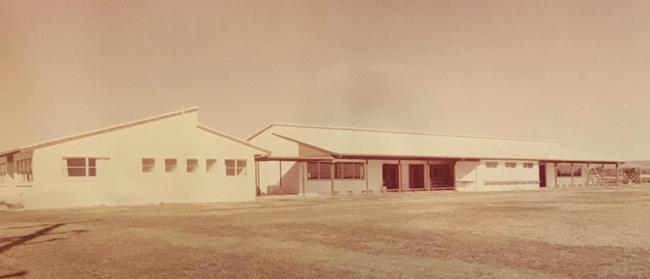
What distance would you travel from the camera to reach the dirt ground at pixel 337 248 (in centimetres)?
745

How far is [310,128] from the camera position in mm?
40000

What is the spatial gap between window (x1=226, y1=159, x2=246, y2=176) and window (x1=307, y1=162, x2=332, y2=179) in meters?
5.20

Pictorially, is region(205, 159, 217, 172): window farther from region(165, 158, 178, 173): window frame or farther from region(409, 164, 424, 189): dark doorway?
region(409, 164, 424, 189): dark doorway

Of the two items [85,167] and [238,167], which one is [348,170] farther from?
[85,167]

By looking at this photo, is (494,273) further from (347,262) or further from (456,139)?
(456,139)

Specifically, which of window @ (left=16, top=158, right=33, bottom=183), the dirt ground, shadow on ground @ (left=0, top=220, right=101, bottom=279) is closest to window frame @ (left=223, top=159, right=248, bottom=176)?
window @ (left=16, top=158, right=33, bottom=183)

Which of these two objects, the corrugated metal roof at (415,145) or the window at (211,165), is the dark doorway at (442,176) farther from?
the window at (211,165)

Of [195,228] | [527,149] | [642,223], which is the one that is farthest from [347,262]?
[527,149]

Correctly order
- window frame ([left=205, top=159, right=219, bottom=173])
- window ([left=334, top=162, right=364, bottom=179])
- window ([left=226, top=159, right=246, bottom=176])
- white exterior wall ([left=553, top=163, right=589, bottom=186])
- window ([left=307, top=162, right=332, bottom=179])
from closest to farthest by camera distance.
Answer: window frame ([left=205, top=159, right=219, bottom=173])
window ([left=226, top=159, right=246, bottom=176])
window ([left=307, top=162, right=332, bottom=179])
window ([left=334, top=162, right=364, bottom=179])
white exterior wall ([left=553, top=163, right=589, bottom=186])

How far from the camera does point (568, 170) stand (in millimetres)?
48812

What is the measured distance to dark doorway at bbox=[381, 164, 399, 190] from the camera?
125 ft

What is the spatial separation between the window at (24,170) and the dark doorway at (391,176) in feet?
73.1

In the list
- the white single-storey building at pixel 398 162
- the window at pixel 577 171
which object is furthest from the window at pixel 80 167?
the window at pixel 577 171

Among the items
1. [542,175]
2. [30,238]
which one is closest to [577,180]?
[542,175]
